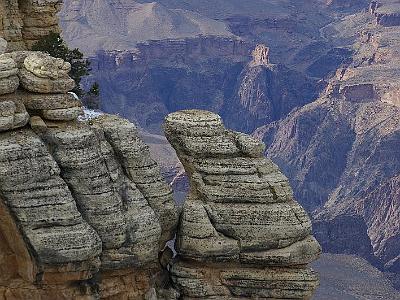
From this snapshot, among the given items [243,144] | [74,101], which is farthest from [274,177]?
[74,101]

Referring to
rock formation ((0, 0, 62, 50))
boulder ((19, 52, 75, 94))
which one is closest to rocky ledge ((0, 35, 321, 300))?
boulder ((19, 52, 75, 94))

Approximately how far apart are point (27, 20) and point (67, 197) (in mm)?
25839

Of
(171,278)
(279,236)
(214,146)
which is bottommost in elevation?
(171,278)

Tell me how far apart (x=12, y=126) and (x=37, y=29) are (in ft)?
83.6

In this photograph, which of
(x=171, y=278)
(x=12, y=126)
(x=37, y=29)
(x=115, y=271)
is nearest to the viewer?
(x=12, y=126)

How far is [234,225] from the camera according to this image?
116 ft

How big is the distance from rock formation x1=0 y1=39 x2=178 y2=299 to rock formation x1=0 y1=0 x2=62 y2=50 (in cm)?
2122

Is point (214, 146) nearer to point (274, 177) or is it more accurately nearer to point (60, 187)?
point (274, 177)

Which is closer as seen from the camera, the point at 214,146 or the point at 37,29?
the point at 214,146

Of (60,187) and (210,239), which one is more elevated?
(60,187)

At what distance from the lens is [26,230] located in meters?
31.4

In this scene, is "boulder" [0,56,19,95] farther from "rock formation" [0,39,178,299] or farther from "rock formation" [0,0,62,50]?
"rock formation" [0,0,62,50]

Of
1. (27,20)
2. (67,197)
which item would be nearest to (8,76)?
(67,197)

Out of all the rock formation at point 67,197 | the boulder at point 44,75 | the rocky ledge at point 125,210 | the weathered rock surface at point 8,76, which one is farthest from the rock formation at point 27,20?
the weathered rock surface at point 8,76
